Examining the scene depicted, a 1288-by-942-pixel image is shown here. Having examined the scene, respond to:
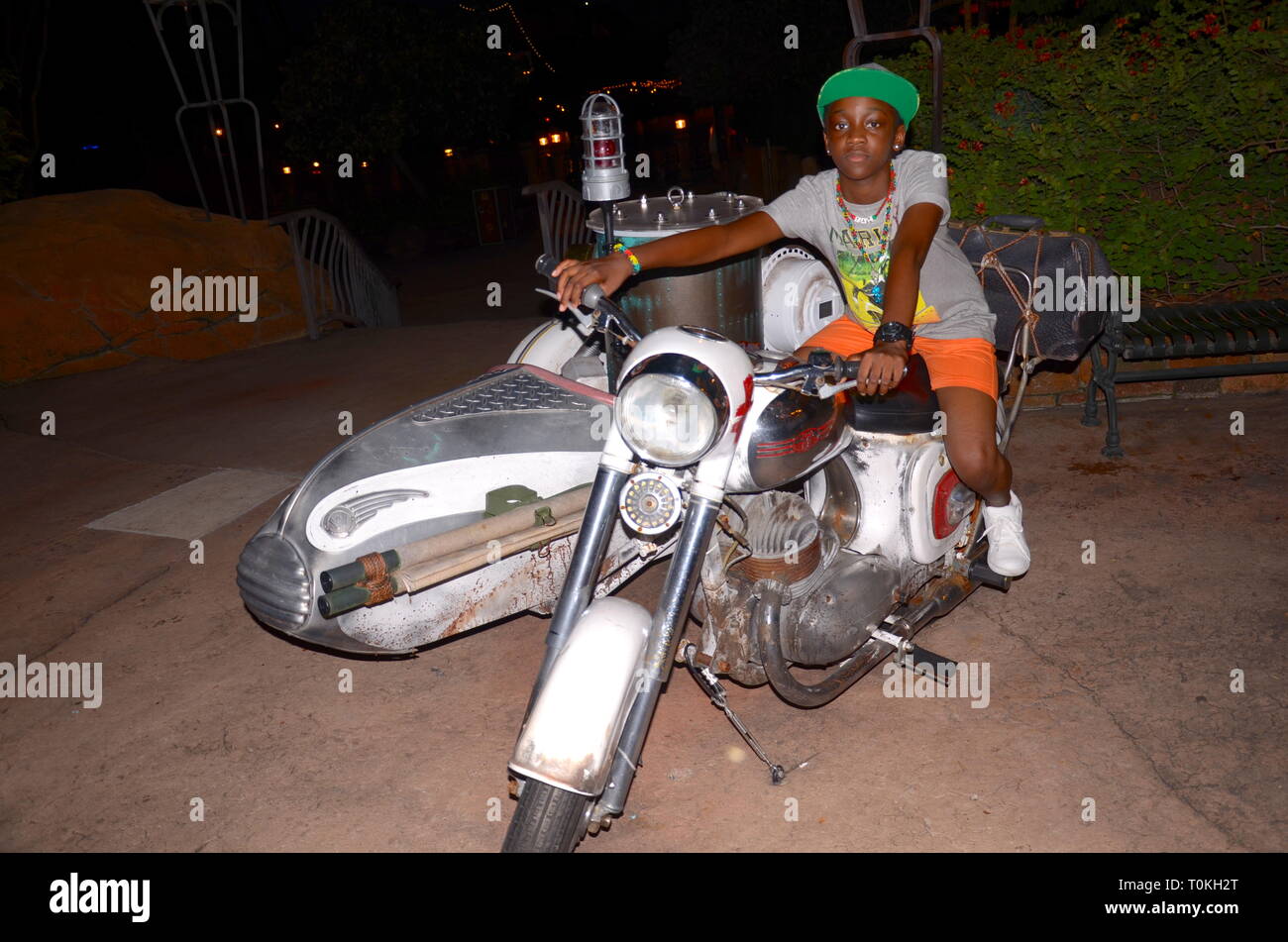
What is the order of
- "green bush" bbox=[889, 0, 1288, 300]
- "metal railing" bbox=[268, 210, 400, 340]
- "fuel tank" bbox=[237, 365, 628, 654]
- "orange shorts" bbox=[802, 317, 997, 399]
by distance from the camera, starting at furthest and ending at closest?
"metal railing" bbox=[268, 210, 400, 340]
"green bush" bbox=[889, 0, 1288, 300]
"orange shorts" bbox=[802, 317, 997, 399]
"fuel tank" bbox=[237, 365, 628, 654]

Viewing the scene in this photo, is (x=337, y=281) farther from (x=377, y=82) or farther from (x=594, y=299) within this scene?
(x=377, y=82)

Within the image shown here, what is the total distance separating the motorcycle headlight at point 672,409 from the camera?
2191mm

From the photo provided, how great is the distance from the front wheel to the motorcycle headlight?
82cm

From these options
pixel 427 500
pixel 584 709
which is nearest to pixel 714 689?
pixel 584 709

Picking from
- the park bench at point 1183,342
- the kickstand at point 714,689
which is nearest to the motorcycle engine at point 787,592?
the kickstand at point 714,689

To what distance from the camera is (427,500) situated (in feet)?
10.1

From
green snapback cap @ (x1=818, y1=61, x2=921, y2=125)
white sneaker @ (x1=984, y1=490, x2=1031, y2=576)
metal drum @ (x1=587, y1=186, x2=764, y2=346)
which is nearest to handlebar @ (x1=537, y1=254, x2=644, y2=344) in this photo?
green snapback cap @ (x1=818, y1=61, x2=921, y2=125)

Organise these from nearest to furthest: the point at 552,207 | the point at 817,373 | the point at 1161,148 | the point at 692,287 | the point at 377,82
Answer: the point at 817,373 → the point at 692,287 → the point at 1161,148 → the point at 552,207 → the point at 377,82

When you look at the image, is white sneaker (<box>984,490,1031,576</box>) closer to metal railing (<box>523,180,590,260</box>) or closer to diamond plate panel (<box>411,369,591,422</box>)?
diamond plate panel (<box>411,369,591,422</box>)

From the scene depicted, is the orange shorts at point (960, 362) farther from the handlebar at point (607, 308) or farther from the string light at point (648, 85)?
the string light at point (648, 85)

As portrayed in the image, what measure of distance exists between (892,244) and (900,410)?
54 cm

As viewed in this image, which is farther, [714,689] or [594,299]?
[714,689]

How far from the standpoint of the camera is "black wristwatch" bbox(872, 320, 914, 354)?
245 cm

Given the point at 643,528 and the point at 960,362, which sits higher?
the point at 960,362
